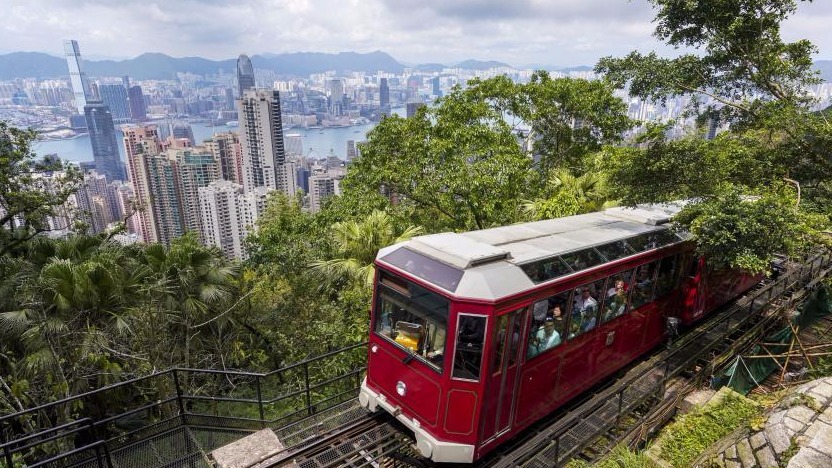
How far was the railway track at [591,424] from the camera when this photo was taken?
230 inches

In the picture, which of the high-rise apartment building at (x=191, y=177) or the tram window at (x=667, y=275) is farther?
the high-rise apartment building at (x=191, y=177)

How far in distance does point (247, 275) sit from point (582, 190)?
33.4 ft

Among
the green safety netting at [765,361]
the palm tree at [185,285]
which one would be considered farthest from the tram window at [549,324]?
the palm tree at [185,285]

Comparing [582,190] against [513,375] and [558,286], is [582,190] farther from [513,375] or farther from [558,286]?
[513,375]

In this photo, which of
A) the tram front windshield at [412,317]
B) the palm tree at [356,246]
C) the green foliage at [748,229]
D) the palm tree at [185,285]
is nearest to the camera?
the tram front windshield at [412,317]

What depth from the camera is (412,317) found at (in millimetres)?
6020

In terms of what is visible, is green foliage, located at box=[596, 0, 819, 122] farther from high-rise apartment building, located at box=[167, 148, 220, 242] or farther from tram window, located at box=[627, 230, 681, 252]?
high-rise apartment building, located at box=[167, 148, 220, 242]

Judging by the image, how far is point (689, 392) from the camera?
807 centimetres

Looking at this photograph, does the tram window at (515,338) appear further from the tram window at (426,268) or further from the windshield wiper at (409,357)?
the windshield wiper at (409,357)

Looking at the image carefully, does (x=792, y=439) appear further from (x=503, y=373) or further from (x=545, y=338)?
(x=503, y=373)

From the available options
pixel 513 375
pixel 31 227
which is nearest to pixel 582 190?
pixel 513 375

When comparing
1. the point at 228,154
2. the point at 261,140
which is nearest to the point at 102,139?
the point at 228,154

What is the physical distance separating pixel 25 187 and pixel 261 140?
317ft

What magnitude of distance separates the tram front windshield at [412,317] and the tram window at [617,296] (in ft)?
10.3
